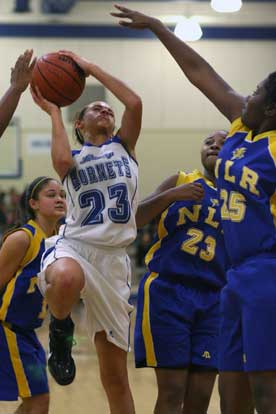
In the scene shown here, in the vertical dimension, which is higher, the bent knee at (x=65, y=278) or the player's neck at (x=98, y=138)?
the player's neck at (x=98, y=138)

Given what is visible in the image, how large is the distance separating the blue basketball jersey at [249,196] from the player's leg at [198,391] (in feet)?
4.42

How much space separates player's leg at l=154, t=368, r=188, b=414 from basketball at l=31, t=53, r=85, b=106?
5.42ft

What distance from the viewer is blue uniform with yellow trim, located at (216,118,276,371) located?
3.11 meters

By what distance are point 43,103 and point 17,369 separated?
1.53 m

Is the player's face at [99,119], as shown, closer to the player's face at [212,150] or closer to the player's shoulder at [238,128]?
the player's face at [212,150]

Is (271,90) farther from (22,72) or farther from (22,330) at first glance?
(22,330)

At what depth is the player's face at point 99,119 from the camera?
4.29 meters

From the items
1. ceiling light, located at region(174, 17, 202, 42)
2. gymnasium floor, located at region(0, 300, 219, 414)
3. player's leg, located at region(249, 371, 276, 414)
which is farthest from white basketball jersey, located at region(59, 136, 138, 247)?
ceiling light, located at region(174, 17, 202, 42)

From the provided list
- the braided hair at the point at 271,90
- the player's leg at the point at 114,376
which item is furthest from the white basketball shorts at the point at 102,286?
the braided hair at the point at 271,90

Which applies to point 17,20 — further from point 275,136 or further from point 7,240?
point 275,136

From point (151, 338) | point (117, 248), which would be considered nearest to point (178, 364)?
point (151, 338)

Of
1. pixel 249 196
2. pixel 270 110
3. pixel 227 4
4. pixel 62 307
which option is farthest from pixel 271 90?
pixel 227 4

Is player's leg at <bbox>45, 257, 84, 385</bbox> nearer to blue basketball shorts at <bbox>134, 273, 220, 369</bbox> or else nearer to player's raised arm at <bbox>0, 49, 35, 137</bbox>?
blue basketball shorts at <bbox>134, 273, 220, 369</bbox>

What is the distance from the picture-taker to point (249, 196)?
3209 millimetres
